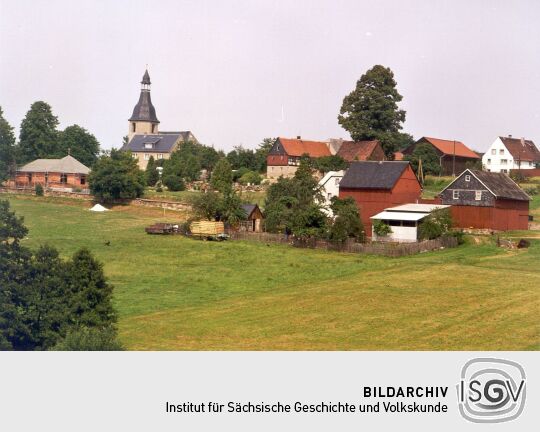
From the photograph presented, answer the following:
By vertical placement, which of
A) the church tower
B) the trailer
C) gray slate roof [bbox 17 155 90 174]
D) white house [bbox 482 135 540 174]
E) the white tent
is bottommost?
the trailer

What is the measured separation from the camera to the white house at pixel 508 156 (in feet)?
264

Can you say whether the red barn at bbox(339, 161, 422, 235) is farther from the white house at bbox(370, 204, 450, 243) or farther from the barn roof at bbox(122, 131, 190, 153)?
the barn roof at bbox(122, 131, 190, 153)

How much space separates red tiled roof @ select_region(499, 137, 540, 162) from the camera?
80750 mm

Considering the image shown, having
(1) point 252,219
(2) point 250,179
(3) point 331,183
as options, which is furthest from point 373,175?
(2) point 250,179

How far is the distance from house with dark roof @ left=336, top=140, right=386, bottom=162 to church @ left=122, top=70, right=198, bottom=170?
33.9m

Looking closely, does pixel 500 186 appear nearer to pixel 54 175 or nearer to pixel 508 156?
pixel 508 156

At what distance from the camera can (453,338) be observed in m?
26.5

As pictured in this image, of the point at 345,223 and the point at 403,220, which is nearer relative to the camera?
the point at 345,223

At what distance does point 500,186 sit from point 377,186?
8.35 m

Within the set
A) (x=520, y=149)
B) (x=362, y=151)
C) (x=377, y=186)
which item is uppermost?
(x=520, y=149)

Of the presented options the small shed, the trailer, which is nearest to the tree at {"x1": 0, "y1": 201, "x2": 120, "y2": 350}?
the trailer

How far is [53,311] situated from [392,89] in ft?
193

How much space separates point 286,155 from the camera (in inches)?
3255

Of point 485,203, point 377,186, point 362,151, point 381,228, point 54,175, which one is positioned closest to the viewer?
point 381,228
